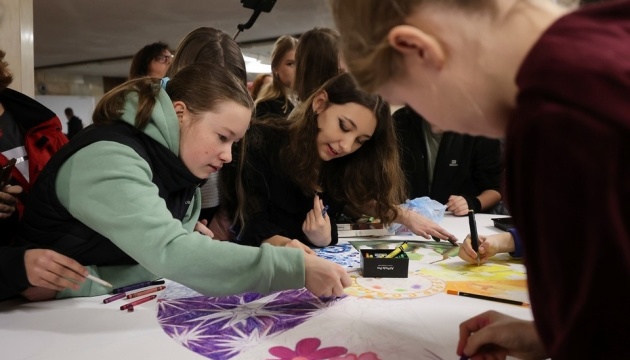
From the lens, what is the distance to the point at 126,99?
103cm

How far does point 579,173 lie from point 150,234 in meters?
0.68

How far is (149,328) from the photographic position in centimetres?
82

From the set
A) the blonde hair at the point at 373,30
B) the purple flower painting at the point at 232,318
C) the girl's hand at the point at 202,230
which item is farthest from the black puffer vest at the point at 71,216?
the blonde hair at the point at 373,30

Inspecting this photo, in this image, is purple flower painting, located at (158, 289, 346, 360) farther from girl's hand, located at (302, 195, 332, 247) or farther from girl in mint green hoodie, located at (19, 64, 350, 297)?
girl's hand, located at (302, 195, 332, 247)

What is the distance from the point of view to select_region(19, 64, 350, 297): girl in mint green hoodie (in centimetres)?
87

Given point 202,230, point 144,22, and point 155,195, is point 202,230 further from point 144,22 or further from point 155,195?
point 144,22

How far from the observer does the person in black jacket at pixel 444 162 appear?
2330 mm

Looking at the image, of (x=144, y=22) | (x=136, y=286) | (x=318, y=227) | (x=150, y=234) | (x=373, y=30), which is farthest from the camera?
(x=144, y=22)

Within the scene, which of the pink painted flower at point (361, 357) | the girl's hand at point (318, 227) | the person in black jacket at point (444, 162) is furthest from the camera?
the person in black jacket at point (444, 162)

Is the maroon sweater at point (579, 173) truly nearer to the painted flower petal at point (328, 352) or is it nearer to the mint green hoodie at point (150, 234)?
the painted flower petal at point (328, 352)

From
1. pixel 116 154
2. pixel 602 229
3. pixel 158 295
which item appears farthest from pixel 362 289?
pixel 602 229

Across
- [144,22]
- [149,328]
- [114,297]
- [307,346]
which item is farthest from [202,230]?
[144,22]

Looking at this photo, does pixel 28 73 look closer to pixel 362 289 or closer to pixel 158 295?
pixel 158 295

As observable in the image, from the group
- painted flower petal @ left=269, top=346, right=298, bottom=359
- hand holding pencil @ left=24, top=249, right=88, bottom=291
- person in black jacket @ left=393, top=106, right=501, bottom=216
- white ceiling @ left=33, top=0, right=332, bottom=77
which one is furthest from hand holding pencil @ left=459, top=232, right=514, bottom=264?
white ceiling @ left=33, top=0, right=332, bottom=77
